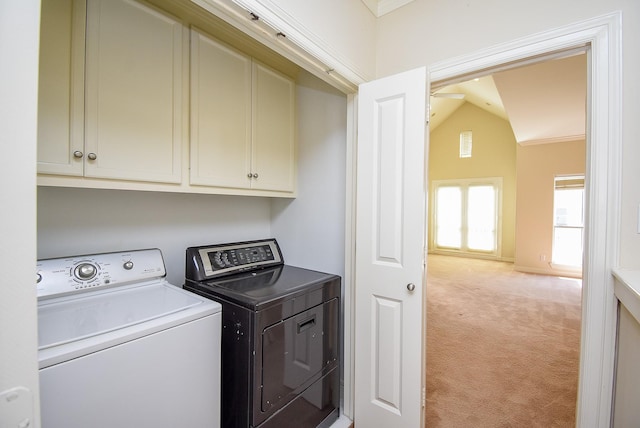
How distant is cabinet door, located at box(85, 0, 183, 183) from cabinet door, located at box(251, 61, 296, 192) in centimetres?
49

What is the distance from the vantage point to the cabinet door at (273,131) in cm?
180

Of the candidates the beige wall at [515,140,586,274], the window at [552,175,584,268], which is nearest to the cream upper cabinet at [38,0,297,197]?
the beige wall at [515,140,586,274]

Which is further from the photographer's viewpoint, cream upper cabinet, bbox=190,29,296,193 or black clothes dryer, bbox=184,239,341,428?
cream upper cabinet, bbox=190,29,296,193

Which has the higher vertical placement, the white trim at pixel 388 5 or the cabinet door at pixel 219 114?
the white trim at pixel 388 5

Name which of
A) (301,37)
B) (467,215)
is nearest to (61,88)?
(301,37)

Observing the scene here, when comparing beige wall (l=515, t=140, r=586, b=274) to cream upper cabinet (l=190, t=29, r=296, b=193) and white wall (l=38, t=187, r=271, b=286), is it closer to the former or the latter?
cream upper cabinet (l=190, t=29, r=296, b=193)

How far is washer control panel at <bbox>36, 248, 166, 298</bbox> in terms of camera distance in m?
1.15

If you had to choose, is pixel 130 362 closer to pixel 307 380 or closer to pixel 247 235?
pixel 307 380

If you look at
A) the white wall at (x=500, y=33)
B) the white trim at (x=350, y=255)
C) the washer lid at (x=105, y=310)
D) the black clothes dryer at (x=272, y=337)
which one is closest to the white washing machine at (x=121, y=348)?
the washer lid at (x=105, y=310)

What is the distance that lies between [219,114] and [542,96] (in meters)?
3.96

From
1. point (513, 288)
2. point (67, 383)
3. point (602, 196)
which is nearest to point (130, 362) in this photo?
point (67, 383)

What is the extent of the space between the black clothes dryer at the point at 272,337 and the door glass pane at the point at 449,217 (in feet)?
22.9

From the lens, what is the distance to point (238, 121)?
169cm

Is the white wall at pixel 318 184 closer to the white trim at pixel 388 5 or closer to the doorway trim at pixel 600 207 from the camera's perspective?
the white trim at pixel 388 5
